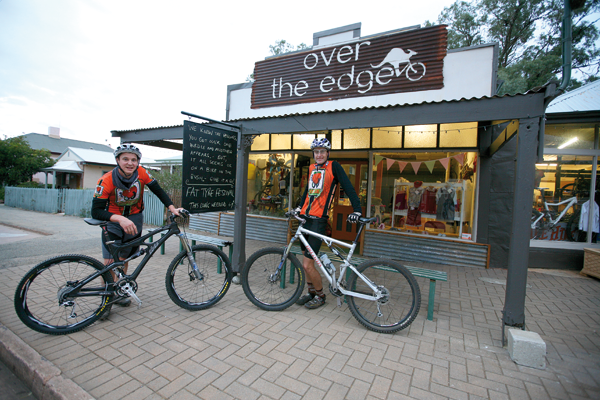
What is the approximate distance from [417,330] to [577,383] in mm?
1235

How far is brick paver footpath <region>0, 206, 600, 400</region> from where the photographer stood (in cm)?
209

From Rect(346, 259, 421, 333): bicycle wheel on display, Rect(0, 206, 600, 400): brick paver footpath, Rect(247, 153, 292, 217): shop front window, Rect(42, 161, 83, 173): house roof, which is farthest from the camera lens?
Rect(42, 161, 83, 173): house roof

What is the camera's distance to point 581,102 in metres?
6.54

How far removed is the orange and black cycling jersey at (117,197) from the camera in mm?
2918

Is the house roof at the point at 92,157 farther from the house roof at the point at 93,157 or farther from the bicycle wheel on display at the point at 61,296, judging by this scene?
the bicycle wheel on display at the point at 61,296

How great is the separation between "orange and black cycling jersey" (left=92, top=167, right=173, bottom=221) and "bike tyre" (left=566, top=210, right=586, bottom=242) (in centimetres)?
785

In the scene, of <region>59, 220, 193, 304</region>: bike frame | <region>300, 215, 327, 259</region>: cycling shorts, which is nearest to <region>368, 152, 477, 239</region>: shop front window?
<region>300, 215, 327, 259</region>: cycling shorts

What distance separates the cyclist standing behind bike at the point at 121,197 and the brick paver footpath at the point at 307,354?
68cm

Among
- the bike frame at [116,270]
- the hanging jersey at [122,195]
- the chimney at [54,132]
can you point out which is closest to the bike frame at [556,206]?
the bike frame at [116,270]

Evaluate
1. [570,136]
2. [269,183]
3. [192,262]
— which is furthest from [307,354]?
[570,136]

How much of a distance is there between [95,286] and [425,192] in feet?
20.4

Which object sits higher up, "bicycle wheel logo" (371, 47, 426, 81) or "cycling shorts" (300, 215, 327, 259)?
"bicycle wheel logo" (371, 47, 426, 81)

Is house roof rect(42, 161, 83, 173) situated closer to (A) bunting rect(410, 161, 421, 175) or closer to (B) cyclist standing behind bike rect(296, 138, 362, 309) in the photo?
(A) bunting rect(410, 161, 421, 175)

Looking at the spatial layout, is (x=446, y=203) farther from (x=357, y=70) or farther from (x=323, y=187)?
(x=323, y=187)
